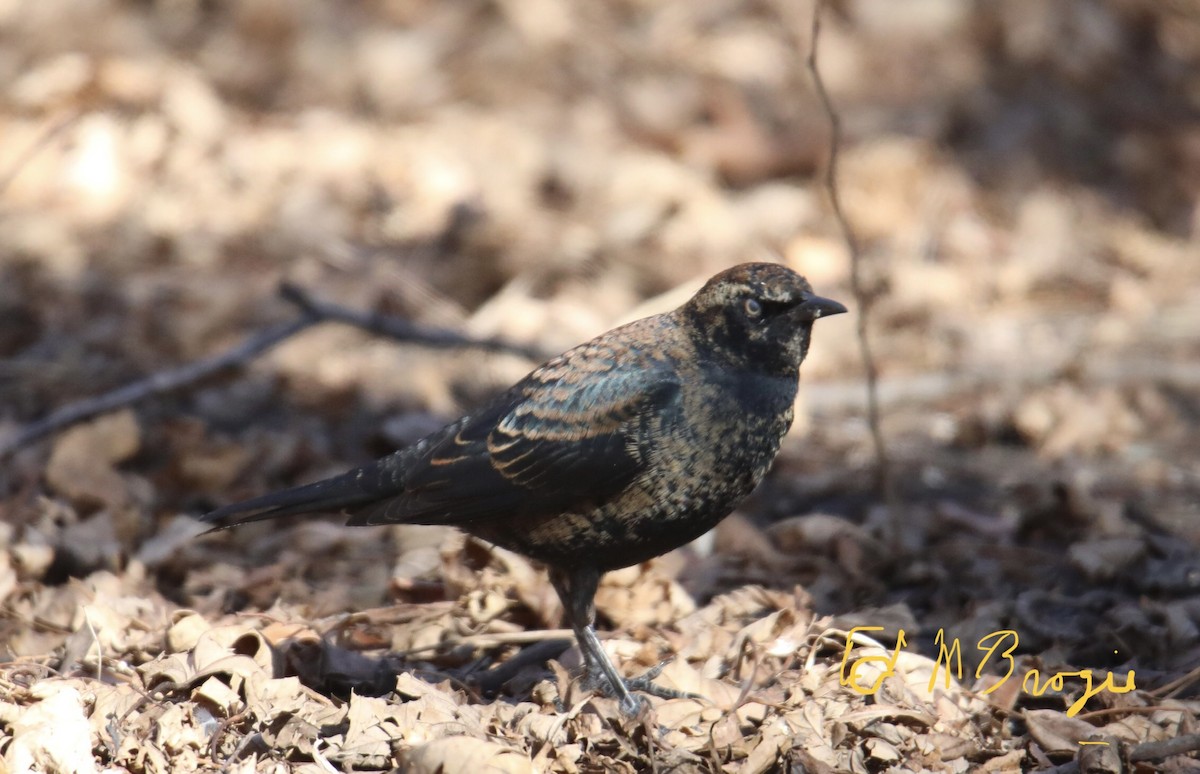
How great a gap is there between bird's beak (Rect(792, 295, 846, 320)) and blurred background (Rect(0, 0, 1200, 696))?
3.72ft

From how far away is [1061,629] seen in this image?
14.3 ft

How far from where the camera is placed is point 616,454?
393cm

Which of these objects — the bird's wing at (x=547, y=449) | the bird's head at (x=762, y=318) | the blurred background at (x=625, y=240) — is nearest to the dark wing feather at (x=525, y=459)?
the bird's wing at (x=547, y=449)

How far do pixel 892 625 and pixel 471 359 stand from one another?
3248mm

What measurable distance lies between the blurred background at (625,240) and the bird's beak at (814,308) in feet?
3.72

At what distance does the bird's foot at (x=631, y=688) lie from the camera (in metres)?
3.87

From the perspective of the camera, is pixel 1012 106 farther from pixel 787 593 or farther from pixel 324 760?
pixel 324 760

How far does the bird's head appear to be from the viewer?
13.5 feet

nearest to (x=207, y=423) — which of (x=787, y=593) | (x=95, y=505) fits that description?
(x=95, y=505)

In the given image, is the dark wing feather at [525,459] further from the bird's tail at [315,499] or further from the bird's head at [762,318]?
the bird's head at [762,318]

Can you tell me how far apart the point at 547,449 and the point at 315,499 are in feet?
2.66
